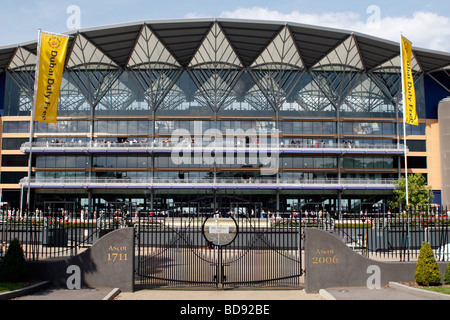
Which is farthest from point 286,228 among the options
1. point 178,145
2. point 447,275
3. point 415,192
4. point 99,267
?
point 178,145

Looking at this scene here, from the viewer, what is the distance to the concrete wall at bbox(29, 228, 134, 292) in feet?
47.5

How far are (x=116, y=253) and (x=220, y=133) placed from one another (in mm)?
41736

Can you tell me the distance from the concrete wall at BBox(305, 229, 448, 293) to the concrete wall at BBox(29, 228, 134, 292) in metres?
6.23

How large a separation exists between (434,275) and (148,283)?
996 cm

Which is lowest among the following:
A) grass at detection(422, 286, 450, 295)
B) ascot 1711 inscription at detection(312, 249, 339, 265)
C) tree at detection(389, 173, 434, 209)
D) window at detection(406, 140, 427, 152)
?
grass at detection(422, 286, 450, 295)

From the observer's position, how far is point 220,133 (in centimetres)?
5569

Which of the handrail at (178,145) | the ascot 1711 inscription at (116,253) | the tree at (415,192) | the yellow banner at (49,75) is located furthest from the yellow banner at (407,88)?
the ascot 1711 inscription at (116,253)

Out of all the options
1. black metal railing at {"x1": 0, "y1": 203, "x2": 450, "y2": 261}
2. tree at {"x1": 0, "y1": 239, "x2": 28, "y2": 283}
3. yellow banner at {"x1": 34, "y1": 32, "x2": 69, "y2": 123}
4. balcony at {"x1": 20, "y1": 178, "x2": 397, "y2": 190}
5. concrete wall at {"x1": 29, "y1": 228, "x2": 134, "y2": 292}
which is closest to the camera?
tree at {"x1": 0, "y1": 239, "x2": 28, "y2": 283}

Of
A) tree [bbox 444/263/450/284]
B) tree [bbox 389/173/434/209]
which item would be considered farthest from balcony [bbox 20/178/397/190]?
tree [bbox 444/263/450/284]

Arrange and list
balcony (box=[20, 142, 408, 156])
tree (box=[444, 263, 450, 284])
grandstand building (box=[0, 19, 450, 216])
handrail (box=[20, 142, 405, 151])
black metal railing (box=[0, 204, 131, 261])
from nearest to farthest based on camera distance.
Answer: tree (box=[444, 263, 450, 284]) → black metal railing (box=[0, 204, 131, 261]) → balcony (box=[20, 142, 408, 156]) → handrail (box=[20, 142, 405, 151]) → grandstand building (box=[0, 19, 450, 216])

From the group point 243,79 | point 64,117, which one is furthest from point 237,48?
point 64,117

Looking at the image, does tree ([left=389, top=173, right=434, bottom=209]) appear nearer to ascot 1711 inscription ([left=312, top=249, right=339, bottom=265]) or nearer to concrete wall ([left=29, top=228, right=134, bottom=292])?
ascot 1711 inscription ([left=312, top=249, right=339, bottom=265])

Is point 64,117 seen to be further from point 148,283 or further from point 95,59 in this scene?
point 148,283

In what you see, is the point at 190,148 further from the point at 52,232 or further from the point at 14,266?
the point at 14,266
